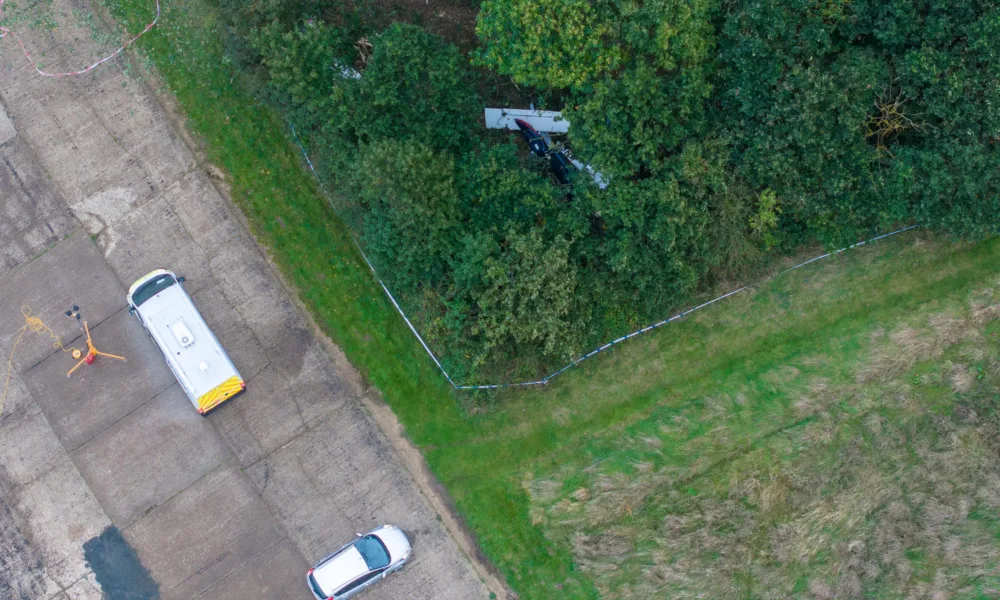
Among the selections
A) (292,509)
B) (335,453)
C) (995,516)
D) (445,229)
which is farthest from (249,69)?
(995,516)

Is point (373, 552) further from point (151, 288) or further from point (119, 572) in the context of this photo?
point (151, 288)

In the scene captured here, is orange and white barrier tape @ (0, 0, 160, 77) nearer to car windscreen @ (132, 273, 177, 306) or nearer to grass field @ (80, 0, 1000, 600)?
grass field @ (80, 0, 1000, 600)

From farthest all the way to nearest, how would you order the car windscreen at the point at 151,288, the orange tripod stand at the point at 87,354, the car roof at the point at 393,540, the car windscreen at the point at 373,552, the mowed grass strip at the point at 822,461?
the orange tripod stand at the point at 87,354 → the car windscreen at the point at 151,288 → the car roof at the point at 393,540 → the car windscreen at the point at 373,552 → the mowed grass strip at the point at 822,461

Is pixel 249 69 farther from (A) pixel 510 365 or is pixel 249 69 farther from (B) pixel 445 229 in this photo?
(A) pixel 510 365

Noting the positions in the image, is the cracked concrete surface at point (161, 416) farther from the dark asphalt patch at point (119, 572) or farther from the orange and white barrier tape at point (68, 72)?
the orange and white barrier tape at point (68, 72)

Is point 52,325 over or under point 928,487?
over

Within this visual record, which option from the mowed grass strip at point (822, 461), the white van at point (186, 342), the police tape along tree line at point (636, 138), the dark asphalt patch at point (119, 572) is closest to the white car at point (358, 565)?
the mowed grass strip at point (822, 461)

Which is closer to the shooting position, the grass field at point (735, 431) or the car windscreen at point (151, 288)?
the grass field at point (735, 431)
